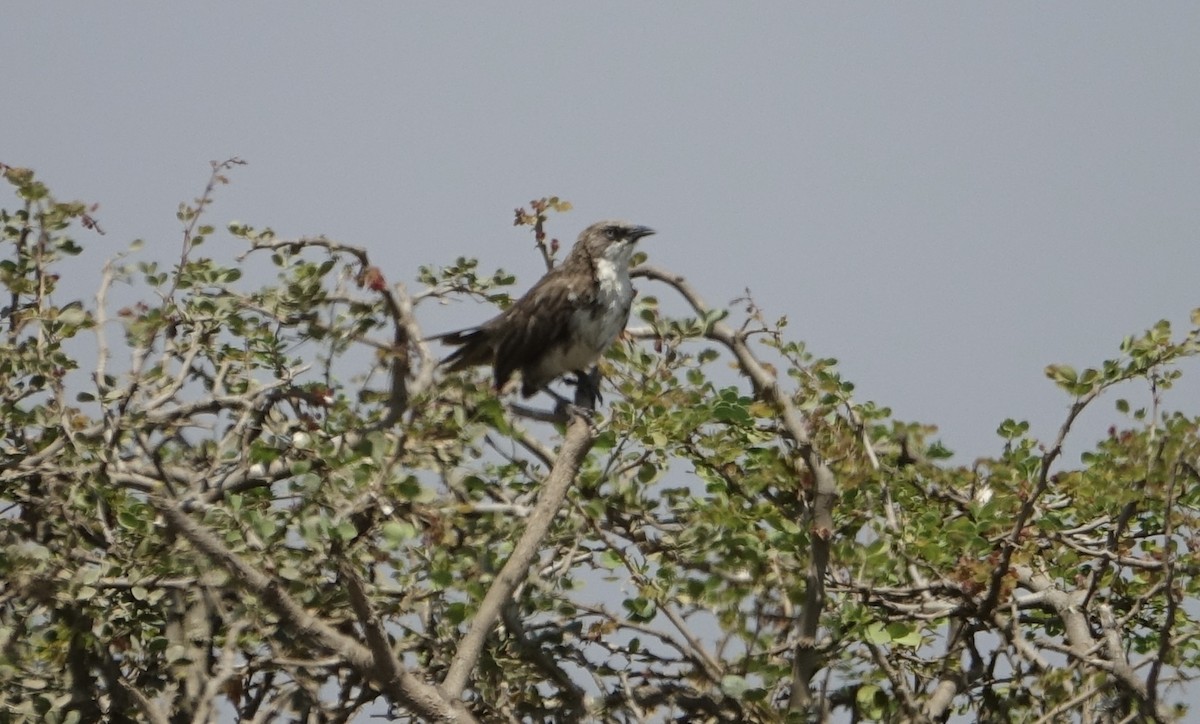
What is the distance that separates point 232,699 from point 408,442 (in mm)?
1455

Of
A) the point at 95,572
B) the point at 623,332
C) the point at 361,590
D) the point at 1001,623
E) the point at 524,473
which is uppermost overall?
the point at 623,332

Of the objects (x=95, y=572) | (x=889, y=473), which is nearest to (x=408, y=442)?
(x=95, y=572)

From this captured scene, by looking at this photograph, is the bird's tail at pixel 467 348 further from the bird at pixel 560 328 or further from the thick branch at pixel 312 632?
the thick branch at pixel 312 632

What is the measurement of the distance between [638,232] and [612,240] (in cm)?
17

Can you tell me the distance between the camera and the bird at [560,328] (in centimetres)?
692

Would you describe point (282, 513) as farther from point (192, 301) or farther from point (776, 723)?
point (776, 723)

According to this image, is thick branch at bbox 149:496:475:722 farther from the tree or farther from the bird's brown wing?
the bird's brown wing

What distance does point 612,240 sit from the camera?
750 centimetres

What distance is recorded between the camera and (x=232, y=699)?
5.26 metres

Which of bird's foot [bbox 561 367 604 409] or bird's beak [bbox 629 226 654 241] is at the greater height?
bird's beak [bbox 629 226 654 241]

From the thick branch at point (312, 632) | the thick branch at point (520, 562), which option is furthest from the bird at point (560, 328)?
the thick branch at point (312, 632)

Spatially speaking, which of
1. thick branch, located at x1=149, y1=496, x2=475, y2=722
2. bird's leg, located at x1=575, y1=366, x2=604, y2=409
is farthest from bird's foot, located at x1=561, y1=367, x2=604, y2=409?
thick branch, located at x1=149, y1=496, x2=475, y2=722

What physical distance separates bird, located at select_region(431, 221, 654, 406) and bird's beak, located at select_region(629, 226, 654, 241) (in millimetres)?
139

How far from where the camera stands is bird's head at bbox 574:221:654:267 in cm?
733
